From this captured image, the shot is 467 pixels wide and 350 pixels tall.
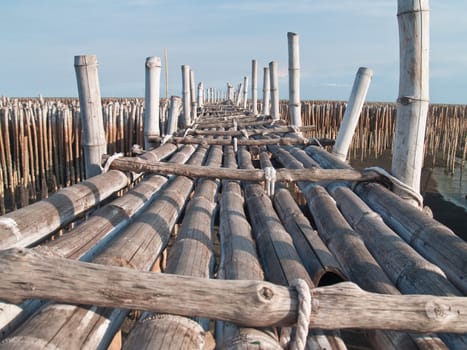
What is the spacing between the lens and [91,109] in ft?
12.4

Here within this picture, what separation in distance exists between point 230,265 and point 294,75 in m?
7.07

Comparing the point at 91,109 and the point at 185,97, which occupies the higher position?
the point at 185,97

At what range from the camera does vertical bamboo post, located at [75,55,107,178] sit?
3.66 metres

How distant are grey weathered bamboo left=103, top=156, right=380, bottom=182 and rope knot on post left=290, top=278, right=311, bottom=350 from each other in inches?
90.5

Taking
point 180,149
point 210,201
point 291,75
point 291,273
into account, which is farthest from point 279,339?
point 291,75

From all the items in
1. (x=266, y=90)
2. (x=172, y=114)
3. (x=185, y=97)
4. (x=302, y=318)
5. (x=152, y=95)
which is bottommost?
(x=302, y=318)

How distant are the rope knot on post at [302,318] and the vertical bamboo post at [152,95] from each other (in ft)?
16.7

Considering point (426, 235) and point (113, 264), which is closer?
point (113, 264)

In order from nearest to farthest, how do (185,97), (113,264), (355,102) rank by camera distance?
(113,264) → (355,102) → (185,97)

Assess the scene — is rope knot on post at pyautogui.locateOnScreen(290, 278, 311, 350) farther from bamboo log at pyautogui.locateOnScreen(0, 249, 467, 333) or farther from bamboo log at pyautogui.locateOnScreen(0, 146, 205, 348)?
bamboo log at pyautogui.locateOnScreen(0, 146, 205, 348)

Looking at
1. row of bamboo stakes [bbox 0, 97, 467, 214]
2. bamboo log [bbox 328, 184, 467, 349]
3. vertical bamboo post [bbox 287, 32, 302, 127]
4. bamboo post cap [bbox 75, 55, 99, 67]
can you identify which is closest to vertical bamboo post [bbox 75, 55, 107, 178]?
bamboo post cap [bbox 75, 55, 99, 67]

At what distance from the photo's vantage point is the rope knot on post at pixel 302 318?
61.1 inches

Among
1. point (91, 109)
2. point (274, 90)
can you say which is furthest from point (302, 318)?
point (274, 90)

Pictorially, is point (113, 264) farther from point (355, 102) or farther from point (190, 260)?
point (355, 102)
